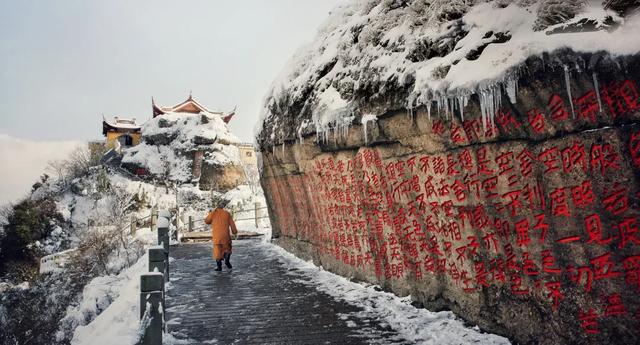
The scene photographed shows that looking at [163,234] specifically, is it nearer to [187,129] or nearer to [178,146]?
[178,146]

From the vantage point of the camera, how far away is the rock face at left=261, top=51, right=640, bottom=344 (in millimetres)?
3307

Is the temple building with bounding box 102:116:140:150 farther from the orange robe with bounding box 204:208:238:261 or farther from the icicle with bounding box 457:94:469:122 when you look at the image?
the icicle with bounding box 457:94:469:122

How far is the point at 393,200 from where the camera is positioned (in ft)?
20.0

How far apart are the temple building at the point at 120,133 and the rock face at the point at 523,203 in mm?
39776

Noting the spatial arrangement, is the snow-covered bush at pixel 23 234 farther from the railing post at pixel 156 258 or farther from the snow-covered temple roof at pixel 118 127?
the railing post at pixel 156 258

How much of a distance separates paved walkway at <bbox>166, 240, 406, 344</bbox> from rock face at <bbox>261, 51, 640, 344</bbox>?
119cm

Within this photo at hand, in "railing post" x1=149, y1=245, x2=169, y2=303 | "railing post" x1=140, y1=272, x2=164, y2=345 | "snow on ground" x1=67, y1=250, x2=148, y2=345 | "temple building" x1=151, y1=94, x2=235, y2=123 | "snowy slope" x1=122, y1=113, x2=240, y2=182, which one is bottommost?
"snow on ground" x1=67, y1=250, x2=148, y2=345

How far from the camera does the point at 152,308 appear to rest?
13.5 ft

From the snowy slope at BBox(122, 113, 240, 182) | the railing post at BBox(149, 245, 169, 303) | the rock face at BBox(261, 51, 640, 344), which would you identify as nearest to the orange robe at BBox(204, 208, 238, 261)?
the railing post at BBox(149, 245, 169, 303)

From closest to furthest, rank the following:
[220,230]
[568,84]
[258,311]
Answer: [568,84]
[258,311]
[220,230]

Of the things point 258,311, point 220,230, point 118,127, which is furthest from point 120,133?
point 258,311

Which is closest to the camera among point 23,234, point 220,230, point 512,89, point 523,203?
point 512,89

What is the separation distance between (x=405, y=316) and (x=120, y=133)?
42.8 metres

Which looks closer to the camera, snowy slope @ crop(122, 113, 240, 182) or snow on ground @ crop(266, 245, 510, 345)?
snow on ground @ crop(266, 245, 510, 345)
